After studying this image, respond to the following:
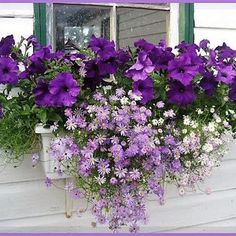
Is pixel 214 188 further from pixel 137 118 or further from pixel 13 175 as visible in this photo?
pixel 13 175

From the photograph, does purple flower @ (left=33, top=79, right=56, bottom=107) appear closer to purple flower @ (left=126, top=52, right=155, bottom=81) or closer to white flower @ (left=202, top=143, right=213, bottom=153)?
purple flower @ (left=126, top=52, right=155, bottom=81)

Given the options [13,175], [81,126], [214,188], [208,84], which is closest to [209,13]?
[208,84]

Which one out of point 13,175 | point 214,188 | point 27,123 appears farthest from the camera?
point 214,188

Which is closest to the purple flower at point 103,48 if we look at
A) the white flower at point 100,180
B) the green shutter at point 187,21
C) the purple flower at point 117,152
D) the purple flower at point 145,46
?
the purple flower at point 145,46

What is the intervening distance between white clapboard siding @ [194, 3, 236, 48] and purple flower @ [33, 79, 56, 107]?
2.96ft

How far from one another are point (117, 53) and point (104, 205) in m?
0.57

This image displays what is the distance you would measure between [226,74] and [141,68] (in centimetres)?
35

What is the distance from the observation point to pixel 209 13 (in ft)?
7.16

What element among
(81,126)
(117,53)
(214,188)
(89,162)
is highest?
(117,53)

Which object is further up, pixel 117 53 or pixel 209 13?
pixel 209 13

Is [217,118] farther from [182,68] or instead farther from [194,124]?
[182,68]

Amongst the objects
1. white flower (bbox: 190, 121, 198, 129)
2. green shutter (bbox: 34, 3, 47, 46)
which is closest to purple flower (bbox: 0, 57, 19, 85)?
green shutter (bbox: 34, 3, 47, 46)

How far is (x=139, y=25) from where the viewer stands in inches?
86.6

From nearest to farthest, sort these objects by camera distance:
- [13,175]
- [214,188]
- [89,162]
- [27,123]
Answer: [89,162]
[27,123]
[13,175]
[214,188]
